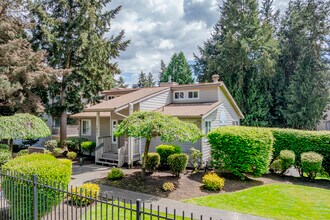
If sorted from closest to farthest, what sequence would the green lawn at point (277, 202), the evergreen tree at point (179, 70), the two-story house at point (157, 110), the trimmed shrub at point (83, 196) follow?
the trimmed shrub at point (83, 196) → the green lawn at point (277, 202) → the two-story house at point (157, 110) → the evergreen tree at point (179, 70)

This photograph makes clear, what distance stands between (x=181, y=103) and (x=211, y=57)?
709 inches

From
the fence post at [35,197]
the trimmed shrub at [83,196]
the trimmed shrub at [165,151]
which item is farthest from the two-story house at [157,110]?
the fence post at [35,197]

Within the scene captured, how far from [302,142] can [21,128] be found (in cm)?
1604

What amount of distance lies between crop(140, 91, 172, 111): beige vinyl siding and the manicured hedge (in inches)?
338

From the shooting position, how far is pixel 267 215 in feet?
26.7

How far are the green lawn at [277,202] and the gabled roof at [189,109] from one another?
626cm

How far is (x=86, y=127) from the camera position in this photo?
2245 centimetres

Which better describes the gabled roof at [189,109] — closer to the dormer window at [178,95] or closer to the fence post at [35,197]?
the dormer window at [178,95]

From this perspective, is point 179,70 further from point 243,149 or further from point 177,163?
point 177,163

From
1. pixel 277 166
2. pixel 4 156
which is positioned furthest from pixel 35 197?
pixel 277 166

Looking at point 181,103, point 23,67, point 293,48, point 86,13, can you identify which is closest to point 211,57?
point 293,48

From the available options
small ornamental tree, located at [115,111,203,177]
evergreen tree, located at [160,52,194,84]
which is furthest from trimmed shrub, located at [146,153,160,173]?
evergreen tree, located at [160,52,194,84]

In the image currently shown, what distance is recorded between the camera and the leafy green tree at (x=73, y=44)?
67.3ft

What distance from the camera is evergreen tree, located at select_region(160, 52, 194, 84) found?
4894 cm
